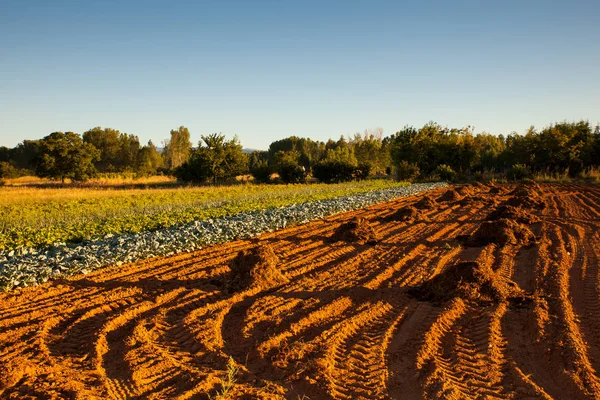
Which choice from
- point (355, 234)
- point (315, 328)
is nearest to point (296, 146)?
point (355, 234)

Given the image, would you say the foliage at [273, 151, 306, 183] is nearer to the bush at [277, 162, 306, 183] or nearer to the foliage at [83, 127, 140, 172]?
the bush at [277, 162, 306, 183]

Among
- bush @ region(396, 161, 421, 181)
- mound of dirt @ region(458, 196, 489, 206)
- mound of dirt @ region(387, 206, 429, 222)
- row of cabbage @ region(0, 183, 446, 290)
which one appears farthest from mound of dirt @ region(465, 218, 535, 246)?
bush @ region(396, 161, 421, 181)

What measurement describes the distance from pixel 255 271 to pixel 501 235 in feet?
21.7

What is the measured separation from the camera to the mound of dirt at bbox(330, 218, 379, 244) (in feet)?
31.9

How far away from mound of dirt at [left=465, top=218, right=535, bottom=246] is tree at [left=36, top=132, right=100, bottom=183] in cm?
3647

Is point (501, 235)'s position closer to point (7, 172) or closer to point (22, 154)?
point (7, 172)

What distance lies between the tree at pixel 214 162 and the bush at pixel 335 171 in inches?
321

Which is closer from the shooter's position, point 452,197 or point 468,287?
point 468,287

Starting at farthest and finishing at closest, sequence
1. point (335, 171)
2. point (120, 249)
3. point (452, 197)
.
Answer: point (335, 171) < point (452, 197) < point (120, 249)

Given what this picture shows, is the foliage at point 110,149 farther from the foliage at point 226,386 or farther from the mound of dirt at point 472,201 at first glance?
the foliage at point 226,386

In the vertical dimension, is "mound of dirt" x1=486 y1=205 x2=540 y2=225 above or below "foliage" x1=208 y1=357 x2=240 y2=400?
above

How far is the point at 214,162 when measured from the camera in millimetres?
36281

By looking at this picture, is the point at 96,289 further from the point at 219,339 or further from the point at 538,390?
the point at 538,390

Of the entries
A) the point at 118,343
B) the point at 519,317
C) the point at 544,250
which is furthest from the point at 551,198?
the point at 118,343
